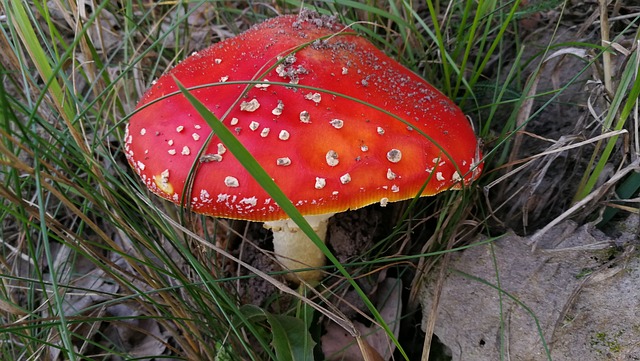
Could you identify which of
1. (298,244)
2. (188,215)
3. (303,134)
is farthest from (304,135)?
(298,244)

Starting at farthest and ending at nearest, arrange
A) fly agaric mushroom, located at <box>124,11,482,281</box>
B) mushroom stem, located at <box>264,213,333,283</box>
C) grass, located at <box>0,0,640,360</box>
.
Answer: mushroom stem, located at <box>264,213,333,283</box> < grass, located at <box>0,0,640,360</box> < fly agaric mushroom, located at <box>124,11,482,281</box>

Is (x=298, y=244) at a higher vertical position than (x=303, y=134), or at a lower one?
lower

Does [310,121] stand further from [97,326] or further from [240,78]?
[97,326]

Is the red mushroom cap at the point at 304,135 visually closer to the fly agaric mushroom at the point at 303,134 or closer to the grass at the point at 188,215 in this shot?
the fly agaric mushroom at the point at 303,134

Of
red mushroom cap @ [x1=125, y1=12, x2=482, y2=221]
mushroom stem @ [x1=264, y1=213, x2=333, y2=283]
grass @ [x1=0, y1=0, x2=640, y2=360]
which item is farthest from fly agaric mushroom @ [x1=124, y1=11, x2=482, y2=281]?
mushroom stem @ [x1=264, y1=213, x2=333, y2=283]

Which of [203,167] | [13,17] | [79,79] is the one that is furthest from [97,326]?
[79,79]

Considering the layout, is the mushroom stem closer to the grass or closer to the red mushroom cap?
the grass

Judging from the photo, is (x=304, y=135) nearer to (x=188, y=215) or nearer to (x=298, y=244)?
(x=188, y=215)
